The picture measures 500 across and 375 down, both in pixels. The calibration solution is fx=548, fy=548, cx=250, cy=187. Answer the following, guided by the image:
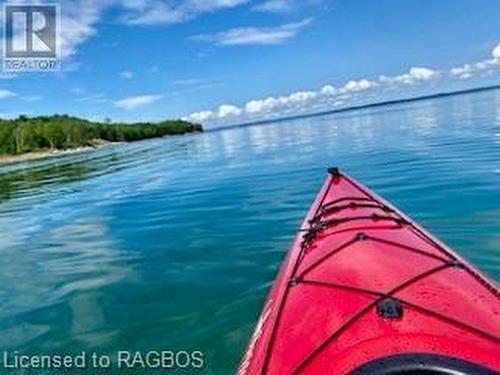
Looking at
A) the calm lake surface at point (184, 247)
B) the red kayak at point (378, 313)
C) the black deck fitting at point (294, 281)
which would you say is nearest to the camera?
the red kayak at point (378, 313)

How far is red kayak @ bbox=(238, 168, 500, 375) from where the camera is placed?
3561 millimetres

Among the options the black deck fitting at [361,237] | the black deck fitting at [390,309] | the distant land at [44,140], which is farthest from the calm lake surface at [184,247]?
the distant land at [44,140]

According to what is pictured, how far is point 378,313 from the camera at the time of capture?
13.1ft

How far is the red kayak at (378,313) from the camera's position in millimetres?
3561

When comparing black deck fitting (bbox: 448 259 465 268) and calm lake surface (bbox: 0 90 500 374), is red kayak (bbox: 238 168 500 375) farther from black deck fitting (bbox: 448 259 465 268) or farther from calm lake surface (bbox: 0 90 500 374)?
calm lake surface (bbox: 0 90 500 374)

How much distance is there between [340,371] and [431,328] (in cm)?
78

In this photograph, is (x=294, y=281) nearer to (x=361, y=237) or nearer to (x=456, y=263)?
(x=361, y=237)

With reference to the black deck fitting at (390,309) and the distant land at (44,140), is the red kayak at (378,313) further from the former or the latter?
the distant land at (44,140)

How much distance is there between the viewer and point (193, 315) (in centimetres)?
771

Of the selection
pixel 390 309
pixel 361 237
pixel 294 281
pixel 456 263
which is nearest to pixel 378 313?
pixel 390 309

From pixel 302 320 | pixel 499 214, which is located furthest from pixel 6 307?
pixel 499 214

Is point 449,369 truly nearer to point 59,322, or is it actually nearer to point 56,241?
point 59,322

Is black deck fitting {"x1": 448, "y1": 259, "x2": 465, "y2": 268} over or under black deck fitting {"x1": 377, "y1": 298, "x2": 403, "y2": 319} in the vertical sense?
over

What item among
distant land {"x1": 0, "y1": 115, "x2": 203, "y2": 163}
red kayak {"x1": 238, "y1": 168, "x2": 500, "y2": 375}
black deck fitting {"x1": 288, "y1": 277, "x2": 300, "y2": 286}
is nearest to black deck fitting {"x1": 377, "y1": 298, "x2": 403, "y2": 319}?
red kayak {"x1": 238, "y1": 168, "x2": 500, "y2": 375}
